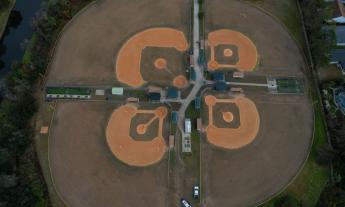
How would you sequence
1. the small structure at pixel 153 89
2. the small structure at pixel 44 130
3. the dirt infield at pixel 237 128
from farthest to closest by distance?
the small structure at pixel 153 89, the small structure at pixel 44 130, the dirt infield at pixel 237 128

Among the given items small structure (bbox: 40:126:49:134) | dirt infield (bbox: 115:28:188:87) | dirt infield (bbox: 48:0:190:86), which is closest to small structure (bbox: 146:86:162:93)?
dirt infield (bbox: 115:28:188:87)

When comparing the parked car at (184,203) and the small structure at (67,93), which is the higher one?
the small structure at (67,93)

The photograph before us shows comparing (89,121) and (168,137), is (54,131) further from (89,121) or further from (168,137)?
(168,137)

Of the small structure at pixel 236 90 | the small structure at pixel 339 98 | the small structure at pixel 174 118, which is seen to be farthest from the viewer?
the small structure at pixel 236 90

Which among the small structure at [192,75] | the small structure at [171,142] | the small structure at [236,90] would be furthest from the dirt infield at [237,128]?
the small structure at [171,142]

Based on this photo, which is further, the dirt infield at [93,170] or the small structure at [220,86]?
the small structure at [220,86]

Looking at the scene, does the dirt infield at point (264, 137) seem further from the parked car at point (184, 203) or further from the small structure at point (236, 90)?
the parked car at point (184, 203)

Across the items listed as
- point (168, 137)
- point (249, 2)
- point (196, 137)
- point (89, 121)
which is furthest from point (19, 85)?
point (249, 2)
